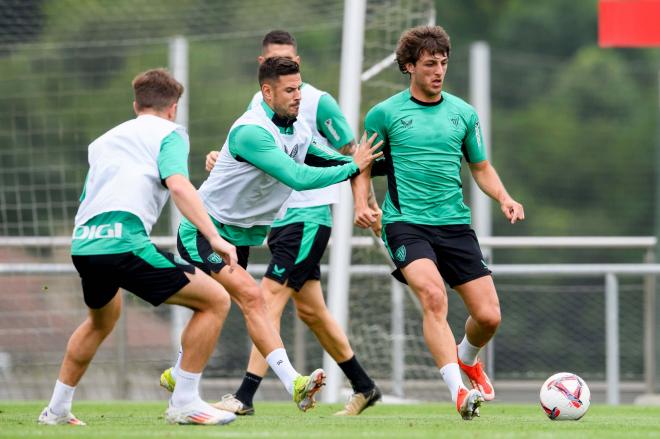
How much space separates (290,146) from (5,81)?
9.00 metres

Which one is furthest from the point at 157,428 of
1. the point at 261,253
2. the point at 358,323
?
the point at 261,253

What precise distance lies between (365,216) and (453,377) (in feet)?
3.49

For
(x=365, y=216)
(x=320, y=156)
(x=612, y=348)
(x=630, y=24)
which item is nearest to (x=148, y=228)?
(x=365, y=216)

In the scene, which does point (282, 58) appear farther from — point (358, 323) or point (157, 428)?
point (358, 323)

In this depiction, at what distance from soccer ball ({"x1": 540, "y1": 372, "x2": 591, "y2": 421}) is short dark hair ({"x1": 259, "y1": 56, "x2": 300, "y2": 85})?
2312mm

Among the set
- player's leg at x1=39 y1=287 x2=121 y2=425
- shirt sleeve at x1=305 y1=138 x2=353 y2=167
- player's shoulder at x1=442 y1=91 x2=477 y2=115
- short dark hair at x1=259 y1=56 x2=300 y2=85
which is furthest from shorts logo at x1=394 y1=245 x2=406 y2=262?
player's leg at x1=39 y1=287 x2=121 y2=425

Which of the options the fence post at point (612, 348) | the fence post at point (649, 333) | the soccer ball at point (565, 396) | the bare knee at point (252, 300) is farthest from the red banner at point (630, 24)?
the bare knee at point (252, 300)

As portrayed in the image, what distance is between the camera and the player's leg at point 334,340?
9414 millimetres

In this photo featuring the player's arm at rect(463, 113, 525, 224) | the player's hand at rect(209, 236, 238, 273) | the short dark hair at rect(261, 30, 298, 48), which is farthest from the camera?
the short dark hair at rect(261, 30, 298, 48)

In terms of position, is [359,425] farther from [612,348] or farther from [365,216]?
[612,348]

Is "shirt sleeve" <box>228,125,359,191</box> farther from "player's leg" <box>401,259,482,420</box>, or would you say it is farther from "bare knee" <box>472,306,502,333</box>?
"bare knee" <box>472,306,502,333</box>

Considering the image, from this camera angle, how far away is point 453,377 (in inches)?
318

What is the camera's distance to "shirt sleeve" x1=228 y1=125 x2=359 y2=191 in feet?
26.4

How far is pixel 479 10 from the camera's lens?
130ft
